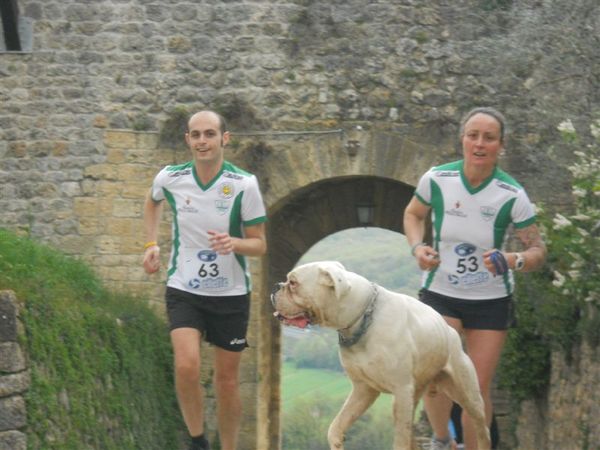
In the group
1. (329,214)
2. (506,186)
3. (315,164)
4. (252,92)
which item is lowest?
(329,214)

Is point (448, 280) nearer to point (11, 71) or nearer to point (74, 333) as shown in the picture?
point (74, 333)

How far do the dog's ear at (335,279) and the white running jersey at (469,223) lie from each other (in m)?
1.30

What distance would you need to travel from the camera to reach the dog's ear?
7176mm

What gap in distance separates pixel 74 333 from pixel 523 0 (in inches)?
231

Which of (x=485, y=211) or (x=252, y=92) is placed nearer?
(x=485, y=211)

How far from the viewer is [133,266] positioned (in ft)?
47.0

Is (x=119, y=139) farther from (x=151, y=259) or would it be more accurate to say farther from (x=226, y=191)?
(x=151, y=259)

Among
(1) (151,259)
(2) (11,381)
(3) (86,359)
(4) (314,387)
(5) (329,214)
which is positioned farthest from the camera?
(4) (314,387)

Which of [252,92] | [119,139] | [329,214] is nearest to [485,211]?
[252,92]

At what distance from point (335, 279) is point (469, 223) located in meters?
1.41

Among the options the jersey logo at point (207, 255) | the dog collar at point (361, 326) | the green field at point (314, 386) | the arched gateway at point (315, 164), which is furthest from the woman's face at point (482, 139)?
the green field at point (314, 386)

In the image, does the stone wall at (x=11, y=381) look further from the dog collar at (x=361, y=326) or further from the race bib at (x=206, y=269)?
the dog collar at (x=361, y=326)

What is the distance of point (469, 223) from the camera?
8.34 m

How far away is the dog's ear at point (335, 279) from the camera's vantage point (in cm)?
718
